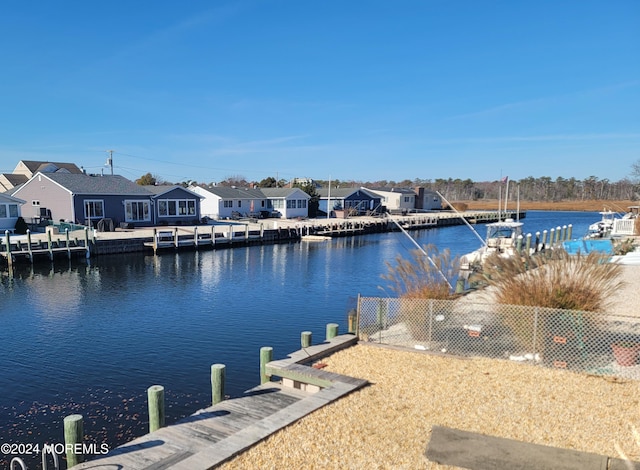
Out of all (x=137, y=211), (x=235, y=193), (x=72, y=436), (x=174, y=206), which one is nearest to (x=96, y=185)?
(x=137, y=211)

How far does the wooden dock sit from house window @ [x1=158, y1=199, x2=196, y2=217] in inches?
1555

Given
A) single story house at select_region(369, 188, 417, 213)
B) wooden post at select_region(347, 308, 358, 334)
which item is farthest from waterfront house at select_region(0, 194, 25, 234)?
single story house at select_region(369, 188, 417, 213)

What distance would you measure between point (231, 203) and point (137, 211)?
52.5ft

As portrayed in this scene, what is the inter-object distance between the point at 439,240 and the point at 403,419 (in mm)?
46441

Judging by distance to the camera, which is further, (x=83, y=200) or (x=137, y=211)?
(x=137, y=211)

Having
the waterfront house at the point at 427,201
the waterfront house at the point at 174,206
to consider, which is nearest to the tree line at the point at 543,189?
the waterfront house at the point at 427,201

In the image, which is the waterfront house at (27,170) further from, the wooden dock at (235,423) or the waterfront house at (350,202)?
the wooden dock at (235,423)

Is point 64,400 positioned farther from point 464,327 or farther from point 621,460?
point 621,460

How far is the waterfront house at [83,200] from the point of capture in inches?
1607

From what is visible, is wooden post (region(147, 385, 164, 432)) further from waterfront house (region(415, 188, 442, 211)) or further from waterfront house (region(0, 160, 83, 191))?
waterfront house (region(415, 188, 442, 211))

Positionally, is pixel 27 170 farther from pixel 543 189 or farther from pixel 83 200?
pixel 543 189

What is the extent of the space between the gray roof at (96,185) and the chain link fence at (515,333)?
37035mm

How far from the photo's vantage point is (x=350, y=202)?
72.9 m

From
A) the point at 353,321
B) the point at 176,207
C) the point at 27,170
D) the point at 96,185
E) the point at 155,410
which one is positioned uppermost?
the point at 27,170
